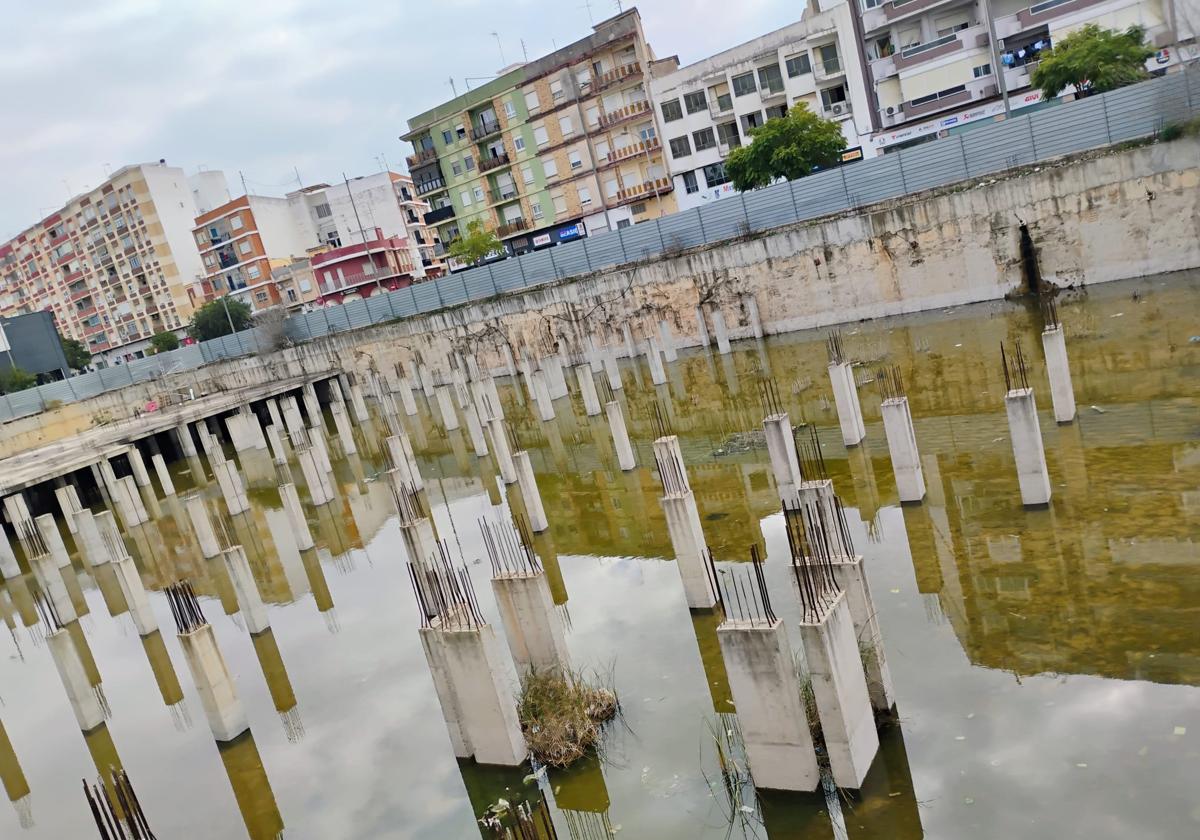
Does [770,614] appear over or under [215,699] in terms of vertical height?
over

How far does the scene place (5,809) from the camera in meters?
9.52

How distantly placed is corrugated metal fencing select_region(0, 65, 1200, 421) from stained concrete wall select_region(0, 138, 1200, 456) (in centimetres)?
85

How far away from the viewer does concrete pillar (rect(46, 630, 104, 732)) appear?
34.3ft

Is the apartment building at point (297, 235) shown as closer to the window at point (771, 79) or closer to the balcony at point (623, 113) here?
the balcony at point (623, 113)

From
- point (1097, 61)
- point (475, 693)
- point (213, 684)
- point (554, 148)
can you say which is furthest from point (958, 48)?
point (213, 684)

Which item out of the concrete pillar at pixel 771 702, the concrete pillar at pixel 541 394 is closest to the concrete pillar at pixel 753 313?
the concrete pillar at pixel 541 394

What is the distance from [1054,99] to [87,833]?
32975 millimetres

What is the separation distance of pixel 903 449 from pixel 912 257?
49.0ft

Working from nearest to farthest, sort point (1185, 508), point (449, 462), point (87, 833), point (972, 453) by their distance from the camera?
point (87, 833), point (1185, 508), point (972, 453), point (449, 462)

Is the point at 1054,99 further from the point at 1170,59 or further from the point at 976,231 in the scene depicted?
the point at 976,231

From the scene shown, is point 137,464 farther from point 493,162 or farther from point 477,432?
point 493,162

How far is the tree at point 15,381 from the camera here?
47.3 metres

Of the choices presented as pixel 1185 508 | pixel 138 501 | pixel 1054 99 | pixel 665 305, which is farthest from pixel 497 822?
pixel 1054 99

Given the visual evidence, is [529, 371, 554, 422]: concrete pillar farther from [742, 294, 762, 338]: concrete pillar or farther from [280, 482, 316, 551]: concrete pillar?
[742, 294, 762, 338]: concrete pillar
